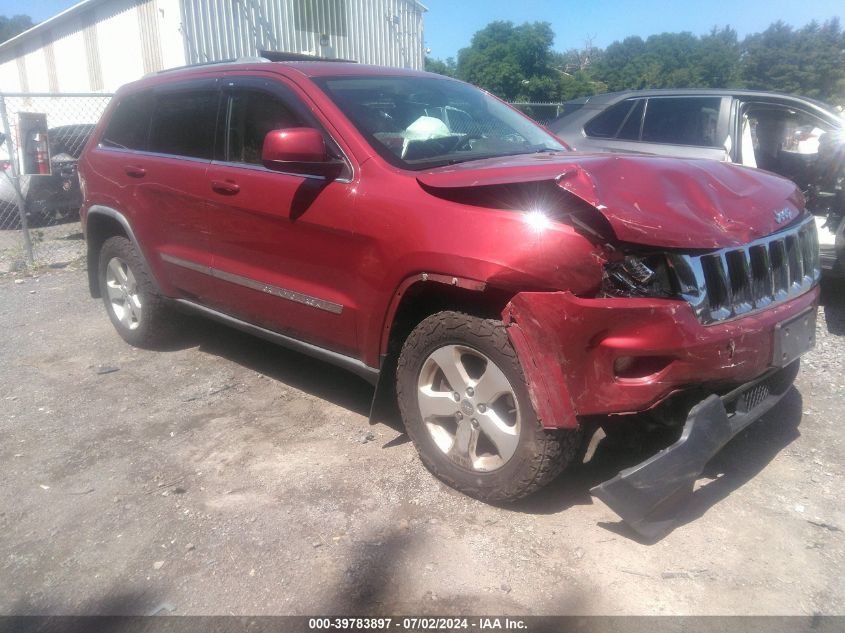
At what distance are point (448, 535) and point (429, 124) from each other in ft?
6.54

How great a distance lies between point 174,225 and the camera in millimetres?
4305

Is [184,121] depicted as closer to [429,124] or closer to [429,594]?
[429,124]

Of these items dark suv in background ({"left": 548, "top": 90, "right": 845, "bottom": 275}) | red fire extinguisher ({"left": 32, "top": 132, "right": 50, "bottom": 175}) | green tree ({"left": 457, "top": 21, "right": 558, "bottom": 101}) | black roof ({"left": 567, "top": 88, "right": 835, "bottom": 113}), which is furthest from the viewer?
green tree ({"left": 457, "top": 21, "right": 558, "bottom": 101})

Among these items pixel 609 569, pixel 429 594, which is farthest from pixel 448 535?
pixel 609 569

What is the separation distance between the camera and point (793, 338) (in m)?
2.86

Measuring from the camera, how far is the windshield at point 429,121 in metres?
3.38

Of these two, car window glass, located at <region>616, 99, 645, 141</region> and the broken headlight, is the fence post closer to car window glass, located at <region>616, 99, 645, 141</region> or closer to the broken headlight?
car window glass, located at <region>616, 99, 645, 141</region>

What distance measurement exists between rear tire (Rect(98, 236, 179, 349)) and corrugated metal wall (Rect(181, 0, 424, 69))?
34.9ft

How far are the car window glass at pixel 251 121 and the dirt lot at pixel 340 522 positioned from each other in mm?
1449

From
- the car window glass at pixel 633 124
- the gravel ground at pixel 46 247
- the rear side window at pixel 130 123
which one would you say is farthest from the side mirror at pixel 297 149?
the gravel ground at pixel 46 247

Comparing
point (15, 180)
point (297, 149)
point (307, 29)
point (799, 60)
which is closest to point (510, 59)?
point (799, 60)

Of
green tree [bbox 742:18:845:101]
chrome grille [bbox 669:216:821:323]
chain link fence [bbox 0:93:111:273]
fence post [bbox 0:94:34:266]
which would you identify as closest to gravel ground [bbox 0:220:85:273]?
chain link fence [bbox 0:93:111:273]

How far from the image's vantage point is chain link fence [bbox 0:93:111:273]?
28.9 feet

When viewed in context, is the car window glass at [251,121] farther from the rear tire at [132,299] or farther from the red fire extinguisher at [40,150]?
the red fire extinguisher at [40,150]
